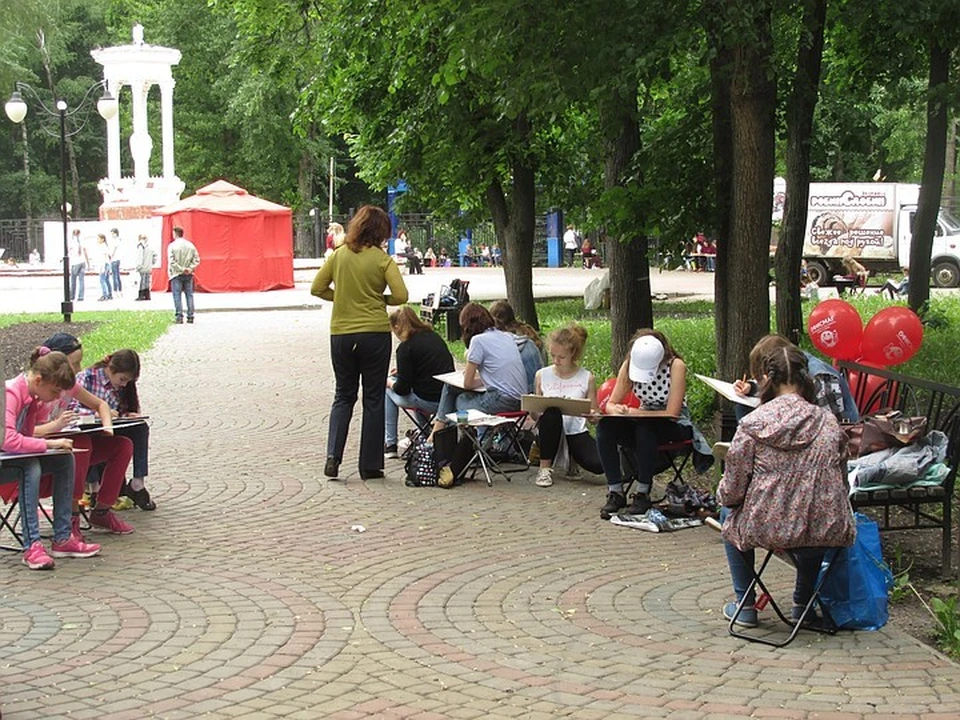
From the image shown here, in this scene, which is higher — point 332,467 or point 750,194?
point 750,194

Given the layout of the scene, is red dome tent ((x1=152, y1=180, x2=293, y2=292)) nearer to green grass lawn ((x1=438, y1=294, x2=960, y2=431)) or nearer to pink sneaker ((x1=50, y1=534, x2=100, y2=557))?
green grass lawn ((x1=438, y1=294, x2=960, y2=431))

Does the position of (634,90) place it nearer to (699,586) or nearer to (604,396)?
(604,396)

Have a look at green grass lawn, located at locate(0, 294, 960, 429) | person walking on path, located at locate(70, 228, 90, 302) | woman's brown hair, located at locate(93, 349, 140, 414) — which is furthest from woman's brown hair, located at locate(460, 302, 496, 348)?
person walking on path, located at locate(70, 228, 90, 302)

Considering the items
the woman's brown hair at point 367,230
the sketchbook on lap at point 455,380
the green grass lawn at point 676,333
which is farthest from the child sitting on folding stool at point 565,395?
the green grass lawn at point 676,333

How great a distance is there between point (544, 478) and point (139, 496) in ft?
9.01

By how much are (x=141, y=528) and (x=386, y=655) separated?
3.08 metres

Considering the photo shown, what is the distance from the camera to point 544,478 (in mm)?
9773

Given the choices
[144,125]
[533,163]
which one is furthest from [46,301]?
[533,163]

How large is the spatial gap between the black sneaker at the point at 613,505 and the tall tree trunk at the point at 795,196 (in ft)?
17.0

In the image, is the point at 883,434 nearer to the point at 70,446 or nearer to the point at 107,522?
the point at 70,446

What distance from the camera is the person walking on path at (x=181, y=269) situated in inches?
980

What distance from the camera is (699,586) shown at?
23.2ft

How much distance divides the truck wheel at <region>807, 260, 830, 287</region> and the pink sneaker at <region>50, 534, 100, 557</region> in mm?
30125

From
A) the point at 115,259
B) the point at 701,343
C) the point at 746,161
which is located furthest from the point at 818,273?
the point at 746,161
